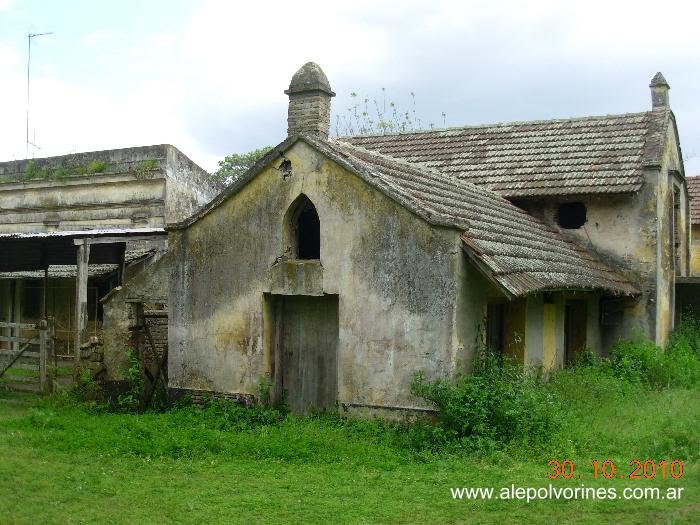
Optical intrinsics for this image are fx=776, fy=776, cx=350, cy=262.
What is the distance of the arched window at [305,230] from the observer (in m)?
11.4

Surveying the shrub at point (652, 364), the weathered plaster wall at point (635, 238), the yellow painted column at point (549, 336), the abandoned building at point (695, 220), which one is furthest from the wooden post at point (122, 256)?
the abandoned building at point (695, 220)

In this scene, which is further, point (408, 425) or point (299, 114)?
point (299, 114)

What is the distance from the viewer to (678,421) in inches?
415

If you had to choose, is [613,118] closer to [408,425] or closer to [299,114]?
[299,114]

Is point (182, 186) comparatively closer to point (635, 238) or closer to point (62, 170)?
point (62, 170)

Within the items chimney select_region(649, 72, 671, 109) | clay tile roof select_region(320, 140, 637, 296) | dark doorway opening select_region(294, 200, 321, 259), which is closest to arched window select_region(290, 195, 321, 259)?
dark doorway opening select_region(294, 200, 321, 259)

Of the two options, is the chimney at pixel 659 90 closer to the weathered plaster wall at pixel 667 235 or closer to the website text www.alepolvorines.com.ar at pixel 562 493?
the weathered plaster wall at pixel 667 235

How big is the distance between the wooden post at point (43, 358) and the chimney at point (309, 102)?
18.1ft

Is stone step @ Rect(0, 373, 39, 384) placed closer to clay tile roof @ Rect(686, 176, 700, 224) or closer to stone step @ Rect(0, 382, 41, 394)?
stone step @ Rect(0, 382, 41, 394)

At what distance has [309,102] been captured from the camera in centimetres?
1188

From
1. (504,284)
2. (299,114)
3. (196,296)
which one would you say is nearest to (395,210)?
(504,284)

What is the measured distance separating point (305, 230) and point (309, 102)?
1.97 meters

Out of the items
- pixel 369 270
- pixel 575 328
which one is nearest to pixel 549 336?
pixel 575 328

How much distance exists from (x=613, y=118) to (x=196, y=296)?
1192cm
